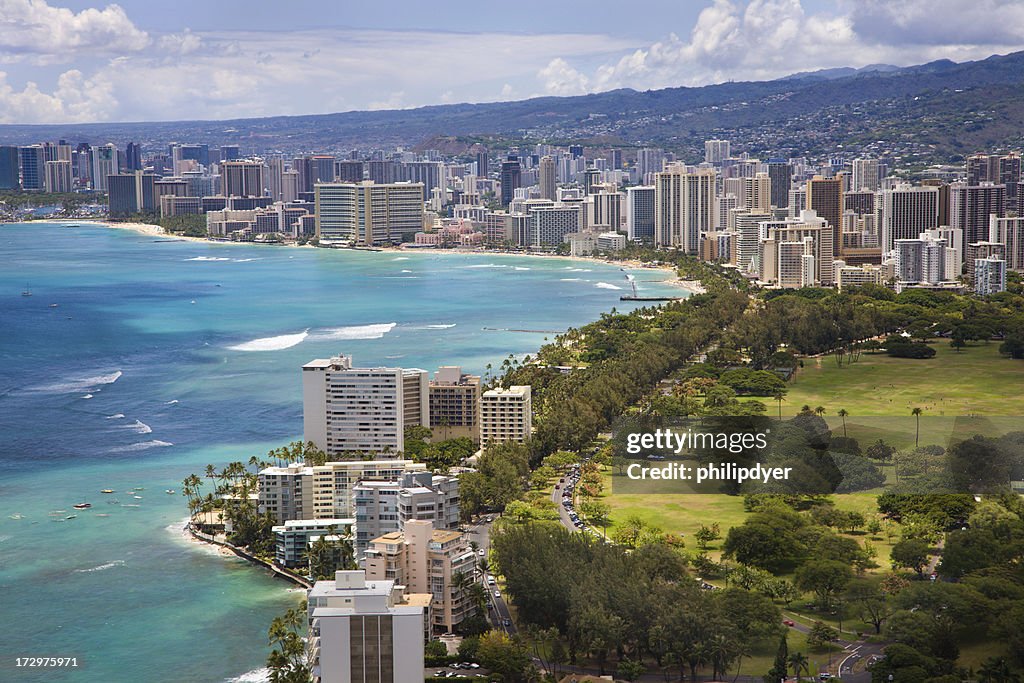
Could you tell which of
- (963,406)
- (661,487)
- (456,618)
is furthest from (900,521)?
(963,406)

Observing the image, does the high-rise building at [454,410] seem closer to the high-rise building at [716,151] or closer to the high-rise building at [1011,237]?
the high-rise building at [1011,237]

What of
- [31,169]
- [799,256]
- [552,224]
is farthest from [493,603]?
[31,169]

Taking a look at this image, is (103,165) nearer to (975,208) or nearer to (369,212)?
(369,212)

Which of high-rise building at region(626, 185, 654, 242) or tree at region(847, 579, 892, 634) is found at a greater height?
high-rise building at region(626, 185, 654, 242)

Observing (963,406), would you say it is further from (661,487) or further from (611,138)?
(611,138)

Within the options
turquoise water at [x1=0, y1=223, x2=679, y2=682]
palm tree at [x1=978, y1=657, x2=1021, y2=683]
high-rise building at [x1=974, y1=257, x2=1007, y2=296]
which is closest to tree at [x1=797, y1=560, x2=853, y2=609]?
palm tree at [x1=978, y1=657, x2=1021, y2=683]

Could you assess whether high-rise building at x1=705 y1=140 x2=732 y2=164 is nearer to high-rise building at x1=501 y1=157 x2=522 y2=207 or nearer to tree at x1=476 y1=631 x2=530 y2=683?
high-rise building at x1=501 y1=157 x2=522 y2=207
